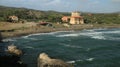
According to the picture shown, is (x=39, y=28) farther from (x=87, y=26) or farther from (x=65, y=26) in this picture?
(x=87, y=26)

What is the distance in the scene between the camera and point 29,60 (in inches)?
2012

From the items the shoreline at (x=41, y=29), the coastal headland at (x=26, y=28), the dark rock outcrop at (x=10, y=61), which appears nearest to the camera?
the dark rock outcrop at (x=10, y=61)

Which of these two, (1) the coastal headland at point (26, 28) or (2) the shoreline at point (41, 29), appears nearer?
(2) the shoreline at point (41, 29)

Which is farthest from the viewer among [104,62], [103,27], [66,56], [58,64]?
[103,27]

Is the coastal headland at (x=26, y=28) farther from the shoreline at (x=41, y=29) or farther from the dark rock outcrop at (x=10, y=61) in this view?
the dark rock outcrop at (x=10, y=61)

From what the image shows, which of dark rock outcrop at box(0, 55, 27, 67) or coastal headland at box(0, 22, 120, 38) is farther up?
Result: dark rock outcrop at box(0, 55, 27, 67)

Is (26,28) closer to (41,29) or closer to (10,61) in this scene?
(41,29)

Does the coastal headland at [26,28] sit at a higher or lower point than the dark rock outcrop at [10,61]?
lower

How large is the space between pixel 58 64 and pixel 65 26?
102555 millimetres

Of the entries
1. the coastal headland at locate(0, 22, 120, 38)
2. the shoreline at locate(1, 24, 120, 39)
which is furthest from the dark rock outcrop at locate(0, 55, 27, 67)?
the coastal headland at locate(0, 22, 120, 38)

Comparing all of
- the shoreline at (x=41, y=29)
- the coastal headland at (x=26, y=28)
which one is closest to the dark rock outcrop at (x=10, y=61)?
the shoreline at (x=41, y=29)

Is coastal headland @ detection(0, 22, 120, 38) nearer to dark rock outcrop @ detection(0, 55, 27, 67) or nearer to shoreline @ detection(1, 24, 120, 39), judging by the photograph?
shoreline @ detection(1, 24, 120, 39)

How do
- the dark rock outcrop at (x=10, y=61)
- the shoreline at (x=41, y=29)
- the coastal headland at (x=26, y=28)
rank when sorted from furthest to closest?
the coastal headland at (x=26, y=28) < the shoreline at (x=41, y=29) < the dark rock outcrop at (x=10, y=61)

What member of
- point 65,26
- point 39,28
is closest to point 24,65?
point 39,28
